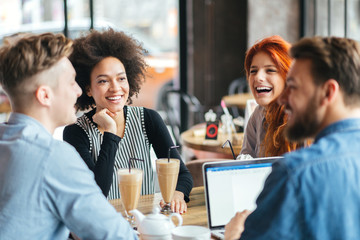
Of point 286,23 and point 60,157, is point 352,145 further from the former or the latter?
point 286,23

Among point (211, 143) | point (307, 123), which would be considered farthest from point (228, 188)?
point (211, 143)

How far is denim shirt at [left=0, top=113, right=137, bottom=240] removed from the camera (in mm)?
1270

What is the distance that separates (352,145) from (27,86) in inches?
35.5

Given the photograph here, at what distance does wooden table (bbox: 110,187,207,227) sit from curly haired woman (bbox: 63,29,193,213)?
0.07m

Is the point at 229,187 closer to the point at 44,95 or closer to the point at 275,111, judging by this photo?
the point at 44,95

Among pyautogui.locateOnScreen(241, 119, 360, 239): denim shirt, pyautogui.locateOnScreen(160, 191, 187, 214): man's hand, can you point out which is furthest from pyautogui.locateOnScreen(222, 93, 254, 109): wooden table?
pyautogui.locateOnScreen(241, 119, 360, 239): denim shirt

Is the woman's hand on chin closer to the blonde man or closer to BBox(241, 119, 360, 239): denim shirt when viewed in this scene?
the blonde man

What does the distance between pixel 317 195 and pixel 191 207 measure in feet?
2.96

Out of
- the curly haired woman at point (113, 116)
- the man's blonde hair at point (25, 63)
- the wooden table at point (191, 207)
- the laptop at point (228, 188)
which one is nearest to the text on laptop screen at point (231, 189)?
the laptop at point (228, 188)

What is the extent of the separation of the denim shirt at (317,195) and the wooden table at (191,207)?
0.64 m

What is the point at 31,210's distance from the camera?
1280mm

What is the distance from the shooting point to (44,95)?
1.40 m

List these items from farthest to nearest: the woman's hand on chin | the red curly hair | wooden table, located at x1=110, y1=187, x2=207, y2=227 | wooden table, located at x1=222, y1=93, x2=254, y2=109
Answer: wooden table, located at x1=222, y1=93, x2=254, y2=109, the red curly hair, the woman's hand on chin, wooden table, located at x1=110, y1=187, x2=207, y2=227

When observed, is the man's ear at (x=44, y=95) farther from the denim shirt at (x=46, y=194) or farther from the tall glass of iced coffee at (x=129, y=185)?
the tall glass of iced coffee at (x=129, y=185)
